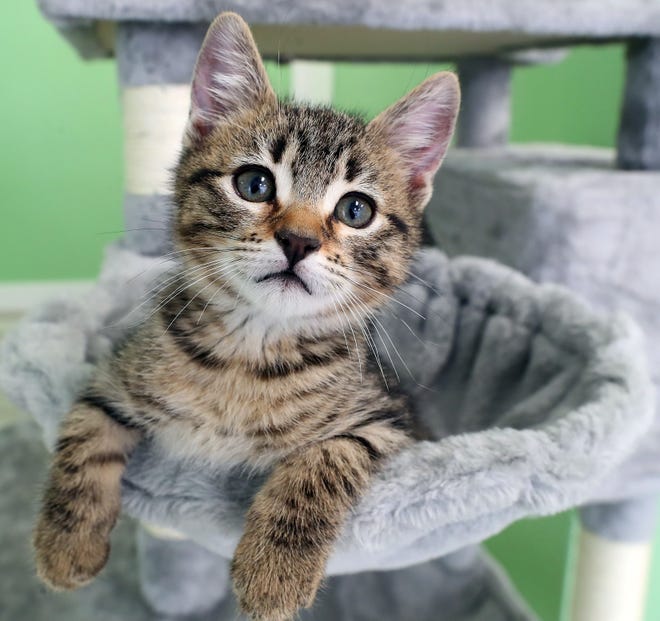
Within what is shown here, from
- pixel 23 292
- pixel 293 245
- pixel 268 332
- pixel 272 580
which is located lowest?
pixel 23 292

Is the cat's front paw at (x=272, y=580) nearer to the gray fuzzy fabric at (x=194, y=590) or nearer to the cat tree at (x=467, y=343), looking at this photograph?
the cat tree at (x=467, y=343)

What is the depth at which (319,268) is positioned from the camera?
2.19ft

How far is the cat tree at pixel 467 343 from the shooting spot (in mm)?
688

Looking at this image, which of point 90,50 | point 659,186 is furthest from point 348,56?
point 659,186

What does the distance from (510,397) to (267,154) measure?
57 centimetres

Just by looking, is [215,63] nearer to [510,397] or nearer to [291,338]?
[291,338]

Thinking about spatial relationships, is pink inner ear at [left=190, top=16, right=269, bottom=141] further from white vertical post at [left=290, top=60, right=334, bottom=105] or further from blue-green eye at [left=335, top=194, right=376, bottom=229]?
white vertical post at [left=290, top=60, right=334, bottom=105]

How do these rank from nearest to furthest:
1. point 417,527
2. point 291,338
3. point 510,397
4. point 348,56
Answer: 1. point 417,527
2. point 291,338
3. point 510,397
4. point 348,56

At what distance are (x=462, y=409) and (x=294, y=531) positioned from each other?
56 centimetres

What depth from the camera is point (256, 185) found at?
0.74 m

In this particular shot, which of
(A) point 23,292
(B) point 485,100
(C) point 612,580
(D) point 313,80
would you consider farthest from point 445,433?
(A) point 23,292

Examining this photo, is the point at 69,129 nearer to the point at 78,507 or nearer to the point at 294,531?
the point at 78,507

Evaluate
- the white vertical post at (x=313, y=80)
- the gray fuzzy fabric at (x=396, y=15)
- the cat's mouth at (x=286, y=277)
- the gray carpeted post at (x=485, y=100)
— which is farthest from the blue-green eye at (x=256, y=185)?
the white vertical post at (x=313, y=80)

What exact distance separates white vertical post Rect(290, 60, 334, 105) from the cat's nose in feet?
5.67
